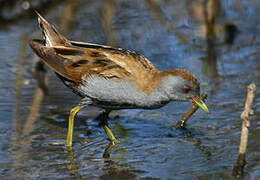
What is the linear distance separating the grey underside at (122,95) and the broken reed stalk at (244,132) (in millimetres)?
1158

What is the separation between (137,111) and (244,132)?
2435 mm

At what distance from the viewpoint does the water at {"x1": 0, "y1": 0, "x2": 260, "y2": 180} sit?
5578 mm

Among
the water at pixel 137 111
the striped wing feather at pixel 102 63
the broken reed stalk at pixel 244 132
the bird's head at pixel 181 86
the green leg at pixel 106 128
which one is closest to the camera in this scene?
the broken reed stalk at pixel 244 132

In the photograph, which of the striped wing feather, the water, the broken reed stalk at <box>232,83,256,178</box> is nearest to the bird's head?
the striped wing feather

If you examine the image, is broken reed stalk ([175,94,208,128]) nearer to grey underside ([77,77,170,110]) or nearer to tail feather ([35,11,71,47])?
grey underside ([77,77,170,110])

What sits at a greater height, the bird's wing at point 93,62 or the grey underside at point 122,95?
the bird's wing at point 93,62

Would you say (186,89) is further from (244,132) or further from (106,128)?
(244,132)

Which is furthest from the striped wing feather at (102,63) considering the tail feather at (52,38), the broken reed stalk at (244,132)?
the broken reed stalk at (244,132)

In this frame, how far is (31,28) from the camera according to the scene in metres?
10.3

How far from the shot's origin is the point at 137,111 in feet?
23.3

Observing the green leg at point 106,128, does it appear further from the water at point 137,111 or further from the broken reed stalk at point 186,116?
the broken reed stalk at point 186,116

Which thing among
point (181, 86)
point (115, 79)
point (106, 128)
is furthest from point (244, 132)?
point (106, 128)

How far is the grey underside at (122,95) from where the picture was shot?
236 inches

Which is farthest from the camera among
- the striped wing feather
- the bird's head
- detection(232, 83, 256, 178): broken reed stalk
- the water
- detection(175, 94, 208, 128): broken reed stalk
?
detection(175, 94, 208, 128): broken reed stalk
